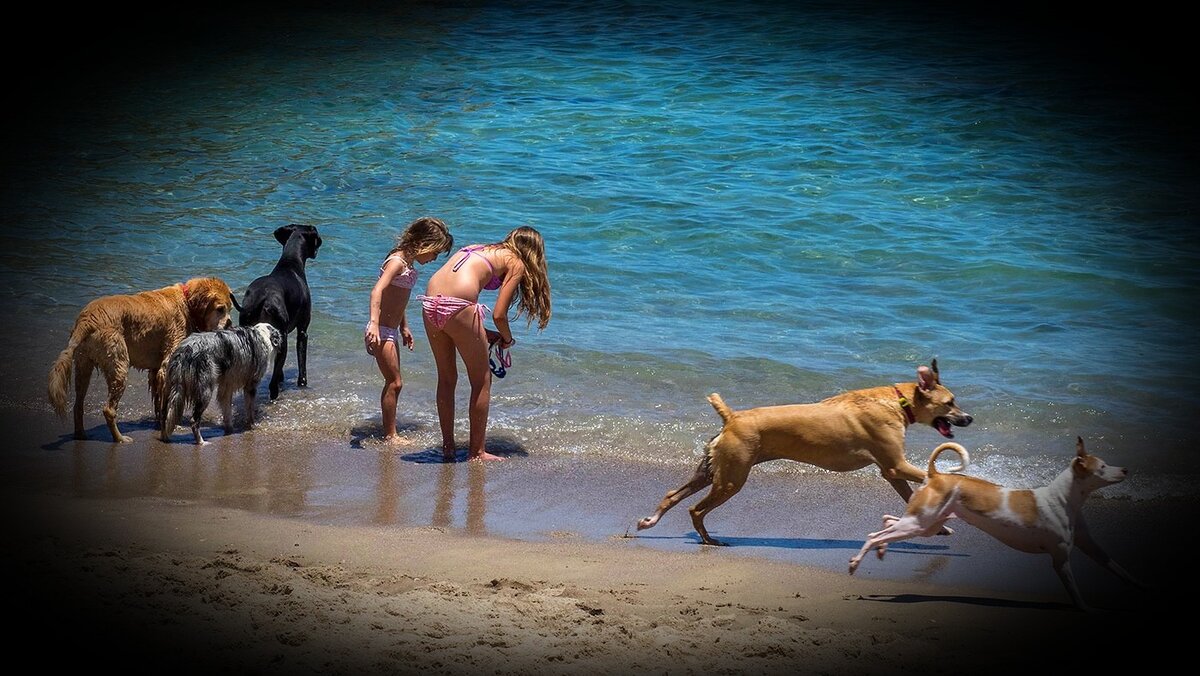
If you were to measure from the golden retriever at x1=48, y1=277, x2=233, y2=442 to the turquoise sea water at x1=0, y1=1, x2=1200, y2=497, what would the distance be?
3.10ft

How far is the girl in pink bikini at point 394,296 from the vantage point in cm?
827

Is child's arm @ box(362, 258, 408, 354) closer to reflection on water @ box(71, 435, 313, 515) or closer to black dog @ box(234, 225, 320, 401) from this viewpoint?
reflection on water @ box(71, 435, 313, 515)

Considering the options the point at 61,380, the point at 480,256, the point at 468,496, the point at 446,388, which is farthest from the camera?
the point at 446,388

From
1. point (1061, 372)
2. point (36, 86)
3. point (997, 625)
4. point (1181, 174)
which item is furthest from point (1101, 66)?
point (36, 86)

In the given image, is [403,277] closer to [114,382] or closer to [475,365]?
[475,365]

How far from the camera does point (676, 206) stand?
574 inches

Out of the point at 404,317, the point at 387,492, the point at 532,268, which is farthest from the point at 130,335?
the point at 532,268

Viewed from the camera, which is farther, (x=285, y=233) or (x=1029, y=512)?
(x=285, y=233)

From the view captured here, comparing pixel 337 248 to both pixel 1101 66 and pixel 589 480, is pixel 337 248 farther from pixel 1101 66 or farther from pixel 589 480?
pixel 1101 66

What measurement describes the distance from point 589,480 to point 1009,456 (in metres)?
3.06

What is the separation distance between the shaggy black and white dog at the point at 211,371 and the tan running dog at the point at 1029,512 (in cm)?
501

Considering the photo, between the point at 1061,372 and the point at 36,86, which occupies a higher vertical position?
the point at 36,86

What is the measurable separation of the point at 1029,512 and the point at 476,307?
13.1 ft

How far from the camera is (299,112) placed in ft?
60.8
